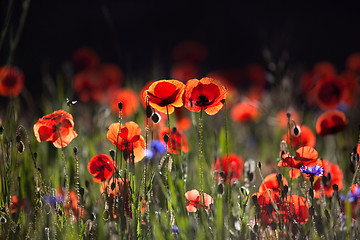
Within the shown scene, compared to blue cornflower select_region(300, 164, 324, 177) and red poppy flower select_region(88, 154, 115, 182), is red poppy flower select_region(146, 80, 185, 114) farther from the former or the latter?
blue cornflower select_region(300, 164, 324, 177)

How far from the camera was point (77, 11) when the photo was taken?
20.7 feet

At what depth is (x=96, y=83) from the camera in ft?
9.77

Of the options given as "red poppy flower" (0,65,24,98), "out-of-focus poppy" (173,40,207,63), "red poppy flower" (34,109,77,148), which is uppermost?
"out-of-focus poppy" (173,40,207,63)

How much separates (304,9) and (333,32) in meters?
0.48

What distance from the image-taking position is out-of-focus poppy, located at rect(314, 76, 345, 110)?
2.02 metres

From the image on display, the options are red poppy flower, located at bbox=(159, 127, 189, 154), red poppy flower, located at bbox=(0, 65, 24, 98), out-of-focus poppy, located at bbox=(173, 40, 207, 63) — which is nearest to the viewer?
red poppy flower, located at bbox=(159, 127, 189, 154)

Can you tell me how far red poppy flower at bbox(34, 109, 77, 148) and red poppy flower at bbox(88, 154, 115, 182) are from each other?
9 cm

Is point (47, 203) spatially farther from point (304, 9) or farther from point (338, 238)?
point (304, 9)

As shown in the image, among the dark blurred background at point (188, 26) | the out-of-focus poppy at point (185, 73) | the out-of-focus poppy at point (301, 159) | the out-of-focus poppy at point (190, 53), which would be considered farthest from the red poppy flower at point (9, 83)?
the dark blurred background at point (188, 26)

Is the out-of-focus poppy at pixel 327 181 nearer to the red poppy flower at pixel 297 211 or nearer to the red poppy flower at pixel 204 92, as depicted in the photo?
the red poppy flower at pixel 297 211

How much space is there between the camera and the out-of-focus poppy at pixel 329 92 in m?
2.02

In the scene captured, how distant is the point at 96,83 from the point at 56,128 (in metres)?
1.70

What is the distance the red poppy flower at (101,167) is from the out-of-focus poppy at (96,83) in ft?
5.52

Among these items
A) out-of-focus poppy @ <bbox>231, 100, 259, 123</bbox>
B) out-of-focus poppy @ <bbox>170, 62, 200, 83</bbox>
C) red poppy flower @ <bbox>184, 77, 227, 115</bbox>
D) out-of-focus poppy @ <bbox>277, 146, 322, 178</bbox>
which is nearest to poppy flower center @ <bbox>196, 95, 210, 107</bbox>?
red poppy flower @ <bbox>184, 77, 227, 115</bbox>
